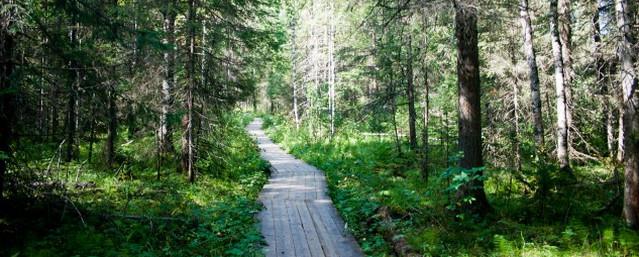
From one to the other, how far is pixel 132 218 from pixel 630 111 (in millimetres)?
8610

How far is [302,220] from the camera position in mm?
9172

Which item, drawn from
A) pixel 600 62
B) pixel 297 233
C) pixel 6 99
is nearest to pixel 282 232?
pixel 297 233

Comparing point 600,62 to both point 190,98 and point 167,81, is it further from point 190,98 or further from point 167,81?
point 167,81

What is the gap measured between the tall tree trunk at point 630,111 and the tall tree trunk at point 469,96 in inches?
85.4

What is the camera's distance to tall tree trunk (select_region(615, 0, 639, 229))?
6.72 m

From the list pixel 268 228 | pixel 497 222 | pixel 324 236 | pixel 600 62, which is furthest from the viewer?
pixel 600 62

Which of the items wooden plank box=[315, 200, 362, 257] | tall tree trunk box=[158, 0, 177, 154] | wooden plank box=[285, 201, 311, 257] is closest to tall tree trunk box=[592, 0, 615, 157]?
wooden plank box=[315, 200, 362, 257]

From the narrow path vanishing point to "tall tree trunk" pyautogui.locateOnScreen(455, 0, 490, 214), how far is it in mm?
2462

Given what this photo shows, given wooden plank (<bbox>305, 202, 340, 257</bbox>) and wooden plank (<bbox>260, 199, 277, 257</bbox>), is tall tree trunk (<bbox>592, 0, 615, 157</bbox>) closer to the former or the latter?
wooden plank (<bbox>305, 202, 340, 257</bbox>)

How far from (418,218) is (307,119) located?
2031cm

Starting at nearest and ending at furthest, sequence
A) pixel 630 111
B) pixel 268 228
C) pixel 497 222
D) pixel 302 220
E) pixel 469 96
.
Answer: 1. pixel 630 111
2. pixel 497 222
3. pixel 469 96
4. pixel 268 228
5. pixel 302 220

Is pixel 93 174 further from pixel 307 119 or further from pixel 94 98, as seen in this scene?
pixel 307 119

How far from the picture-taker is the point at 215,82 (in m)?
13.3

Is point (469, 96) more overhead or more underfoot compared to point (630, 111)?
more overhead
